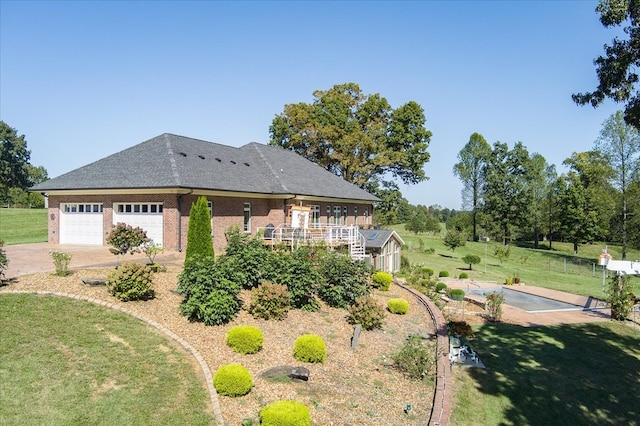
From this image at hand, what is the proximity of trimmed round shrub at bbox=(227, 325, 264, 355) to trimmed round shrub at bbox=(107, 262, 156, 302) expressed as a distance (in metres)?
3.19

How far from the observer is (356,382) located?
9906mm

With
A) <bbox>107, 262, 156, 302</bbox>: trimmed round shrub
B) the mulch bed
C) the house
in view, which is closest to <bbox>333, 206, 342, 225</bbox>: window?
the house

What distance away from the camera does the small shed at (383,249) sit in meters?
27.9

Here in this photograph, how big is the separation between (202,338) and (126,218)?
14110 mm

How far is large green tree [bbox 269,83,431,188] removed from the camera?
45.4 m

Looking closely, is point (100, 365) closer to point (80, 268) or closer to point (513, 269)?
point (80, 268)

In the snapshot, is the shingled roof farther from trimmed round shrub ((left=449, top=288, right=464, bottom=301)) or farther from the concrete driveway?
trimmed round shrub ((left=449, top=288, right=464, bottom=301))

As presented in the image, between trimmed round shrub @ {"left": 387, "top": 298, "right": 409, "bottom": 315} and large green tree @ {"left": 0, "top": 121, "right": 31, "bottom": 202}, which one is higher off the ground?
large green tree @ {"left": 0, "top": 121, "right": 31, "bottom": 202}

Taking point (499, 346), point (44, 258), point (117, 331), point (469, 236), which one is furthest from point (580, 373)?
point (469, 236)

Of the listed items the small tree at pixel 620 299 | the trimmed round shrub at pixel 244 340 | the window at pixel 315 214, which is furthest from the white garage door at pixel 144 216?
the small tree at pixel 620 299

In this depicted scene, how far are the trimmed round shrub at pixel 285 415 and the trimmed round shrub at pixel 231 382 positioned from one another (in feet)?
2.92

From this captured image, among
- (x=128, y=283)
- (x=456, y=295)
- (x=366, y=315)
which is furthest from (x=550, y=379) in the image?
(x=128, y=283)

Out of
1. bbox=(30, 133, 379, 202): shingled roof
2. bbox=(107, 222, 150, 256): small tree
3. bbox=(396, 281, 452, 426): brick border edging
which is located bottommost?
bbox=(396, 281, 452, 426): brick border edging

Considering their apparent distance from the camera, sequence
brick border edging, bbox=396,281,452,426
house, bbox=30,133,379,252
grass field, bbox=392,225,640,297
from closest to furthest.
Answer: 1. brick border edging, bbox=396,281,452,426
2. house, bbox=30,133,379,252
3. grass field, bbox=392,225,640,297
